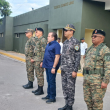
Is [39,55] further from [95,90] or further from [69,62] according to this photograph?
[95,90]

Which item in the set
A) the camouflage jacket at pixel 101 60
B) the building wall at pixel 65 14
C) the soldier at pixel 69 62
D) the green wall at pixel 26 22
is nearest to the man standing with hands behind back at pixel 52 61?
the soldier at pixel 69 62

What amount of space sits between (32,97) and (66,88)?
1337 millimetres

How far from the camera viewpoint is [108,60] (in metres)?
2.65

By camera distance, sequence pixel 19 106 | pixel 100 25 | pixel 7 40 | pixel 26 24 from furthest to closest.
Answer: pixel 7 40
pixel 26 24
pixel 100 25
pixel 19 106

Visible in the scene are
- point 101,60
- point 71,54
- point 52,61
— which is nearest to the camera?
point 101,60

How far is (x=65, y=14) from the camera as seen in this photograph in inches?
384

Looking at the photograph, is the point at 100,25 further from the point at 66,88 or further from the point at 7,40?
the point at 7,40

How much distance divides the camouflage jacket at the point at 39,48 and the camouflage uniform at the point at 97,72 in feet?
6.36

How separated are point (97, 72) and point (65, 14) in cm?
748

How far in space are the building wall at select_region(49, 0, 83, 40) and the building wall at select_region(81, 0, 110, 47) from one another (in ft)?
0.86

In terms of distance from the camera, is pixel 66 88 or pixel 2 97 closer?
pixel 66 88

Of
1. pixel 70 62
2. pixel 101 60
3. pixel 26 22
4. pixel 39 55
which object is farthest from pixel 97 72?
pixel 26 22

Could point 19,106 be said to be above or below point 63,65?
below

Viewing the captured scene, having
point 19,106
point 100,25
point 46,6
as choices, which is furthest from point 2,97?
point 46,6
